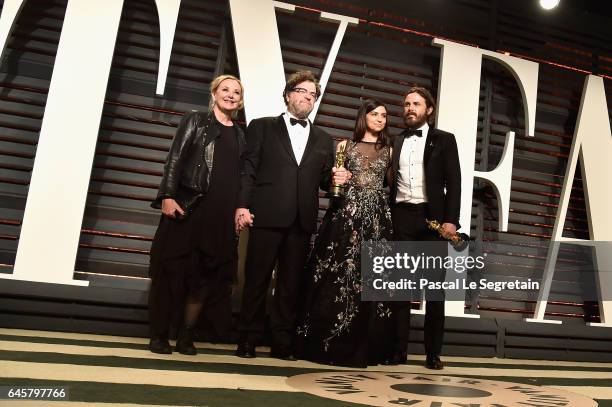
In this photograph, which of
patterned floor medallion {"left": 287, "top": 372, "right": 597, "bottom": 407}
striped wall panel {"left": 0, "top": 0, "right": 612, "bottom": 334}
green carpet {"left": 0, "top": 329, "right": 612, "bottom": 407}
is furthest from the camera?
striped wall panel {"left": 0, "top": 0, "right": 612, "bottom": 334}

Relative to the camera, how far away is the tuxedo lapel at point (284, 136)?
3.42m

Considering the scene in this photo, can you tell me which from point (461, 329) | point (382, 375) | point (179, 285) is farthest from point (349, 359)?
point (461, 329)

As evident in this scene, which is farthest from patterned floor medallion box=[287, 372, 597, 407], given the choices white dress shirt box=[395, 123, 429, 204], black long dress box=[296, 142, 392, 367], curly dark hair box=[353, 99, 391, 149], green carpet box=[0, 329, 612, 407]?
curly dark hair box=[353, 99, 391, 149]

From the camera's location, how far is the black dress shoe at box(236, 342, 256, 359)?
325 centimetres

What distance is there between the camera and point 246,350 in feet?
10.7

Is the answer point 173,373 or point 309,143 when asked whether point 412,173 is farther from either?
point 173,373

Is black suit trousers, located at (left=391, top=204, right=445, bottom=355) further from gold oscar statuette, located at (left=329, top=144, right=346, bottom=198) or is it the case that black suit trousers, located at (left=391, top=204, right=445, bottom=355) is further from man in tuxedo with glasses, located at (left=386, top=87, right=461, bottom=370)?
gold oscar statuette, located at (left=329, top=144, right=346, bottom=198)

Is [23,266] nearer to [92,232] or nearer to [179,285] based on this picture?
[92,232]

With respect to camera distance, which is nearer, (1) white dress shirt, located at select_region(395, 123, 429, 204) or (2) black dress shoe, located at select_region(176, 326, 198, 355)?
(2) black dress shoe, located at select_region(176, 326, 198, 355)

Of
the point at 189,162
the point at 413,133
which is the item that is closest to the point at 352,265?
the point at 413,133

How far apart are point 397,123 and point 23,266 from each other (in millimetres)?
3024

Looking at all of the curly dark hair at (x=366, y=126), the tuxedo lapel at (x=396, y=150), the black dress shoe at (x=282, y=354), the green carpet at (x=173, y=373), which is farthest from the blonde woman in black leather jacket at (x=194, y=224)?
the tuxedo lapel at (x=396, y=150)

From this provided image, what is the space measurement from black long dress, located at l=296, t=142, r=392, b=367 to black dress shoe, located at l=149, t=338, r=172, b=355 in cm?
73

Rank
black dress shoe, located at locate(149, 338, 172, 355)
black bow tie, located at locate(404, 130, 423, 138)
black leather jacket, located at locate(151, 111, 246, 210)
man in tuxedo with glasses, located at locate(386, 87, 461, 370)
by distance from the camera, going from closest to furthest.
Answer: black dress shoe, located at locate(149, 338, 172, 355), black leather jacket, located at locate(151, 111, 246, 210), man in tuxedo with glasses, located at locate(386, 87, 461, 370), black bow tie, located at locate(404, 130, 423, 138)
